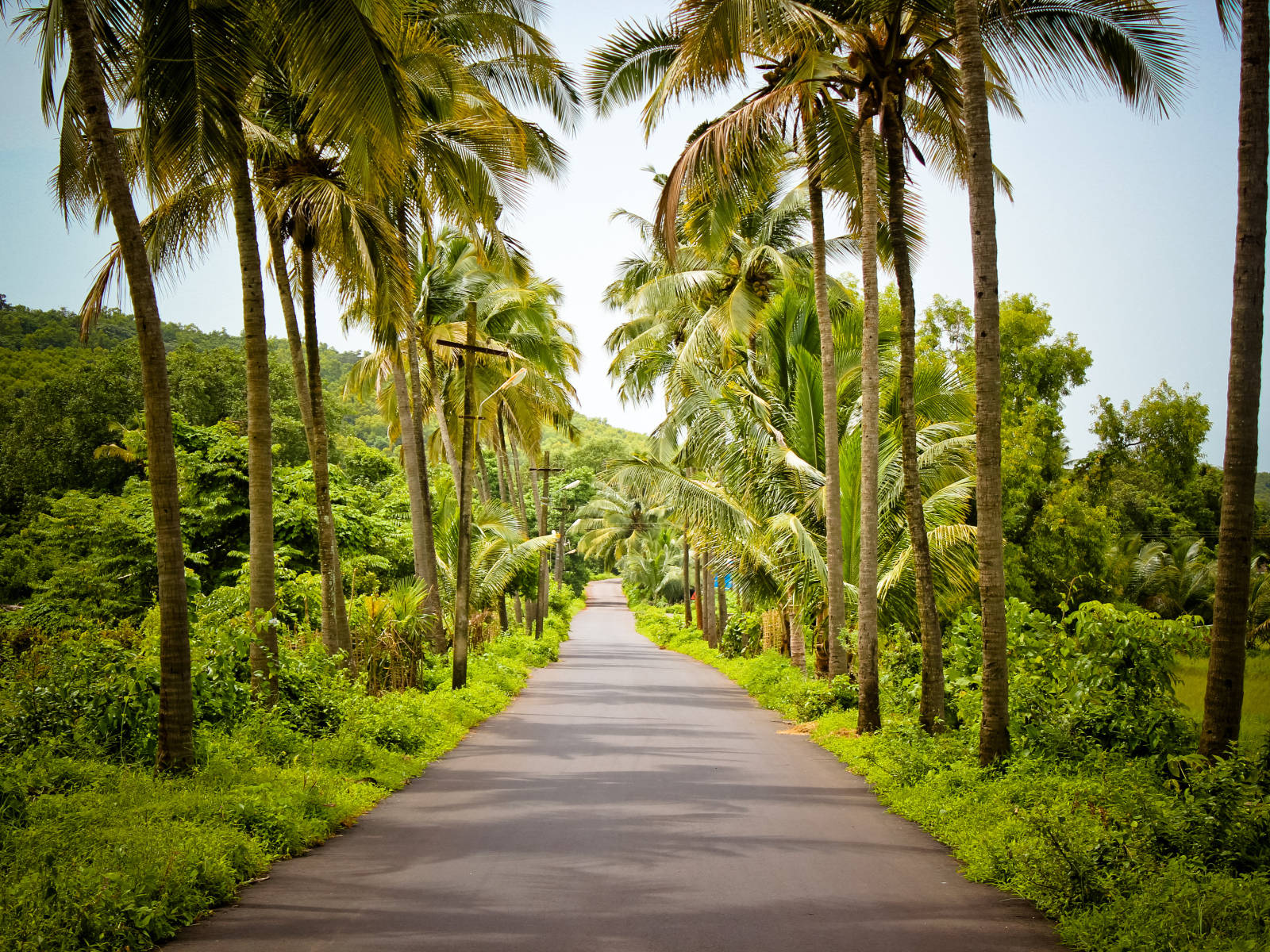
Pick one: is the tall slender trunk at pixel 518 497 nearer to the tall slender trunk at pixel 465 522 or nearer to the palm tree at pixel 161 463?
the tall slender trunk at pixel 465 522

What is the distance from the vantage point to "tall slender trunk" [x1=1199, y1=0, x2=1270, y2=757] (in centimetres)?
675

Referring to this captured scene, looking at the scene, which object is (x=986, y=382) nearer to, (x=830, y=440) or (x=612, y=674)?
(x=830, y=440)

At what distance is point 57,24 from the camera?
7836 mm

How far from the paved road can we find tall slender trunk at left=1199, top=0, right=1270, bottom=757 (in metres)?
2.49

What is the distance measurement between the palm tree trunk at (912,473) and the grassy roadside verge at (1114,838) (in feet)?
4.77

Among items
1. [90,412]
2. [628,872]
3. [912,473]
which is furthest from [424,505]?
[90,412]

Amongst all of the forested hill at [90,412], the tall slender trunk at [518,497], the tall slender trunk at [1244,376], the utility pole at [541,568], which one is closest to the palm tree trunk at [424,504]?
the tall slender trunk at [518,497]

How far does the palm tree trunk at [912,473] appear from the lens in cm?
1043

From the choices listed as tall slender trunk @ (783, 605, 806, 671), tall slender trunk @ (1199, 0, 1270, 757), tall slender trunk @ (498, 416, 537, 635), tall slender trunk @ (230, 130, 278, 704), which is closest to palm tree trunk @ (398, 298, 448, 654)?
tall slender trunk @ (230, 130, 278, 704)

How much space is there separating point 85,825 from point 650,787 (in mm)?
4971

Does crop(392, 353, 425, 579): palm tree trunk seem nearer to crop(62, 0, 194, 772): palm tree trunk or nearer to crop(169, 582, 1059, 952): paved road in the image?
crop(169, 582, 1059, 952): paved road

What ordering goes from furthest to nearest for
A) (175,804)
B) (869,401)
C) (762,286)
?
1. (762,286)
2. (869,401)
3. (175,804)

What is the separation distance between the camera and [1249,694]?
1650cm

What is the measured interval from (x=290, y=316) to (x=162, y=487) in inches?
219
